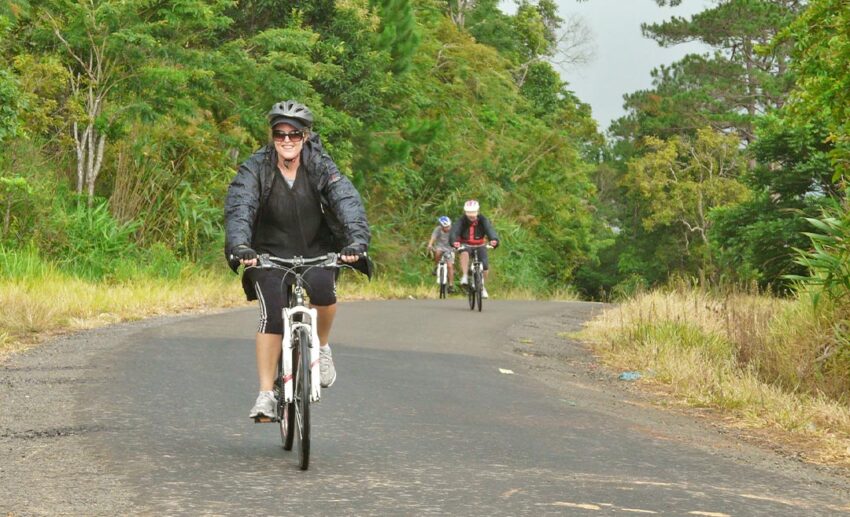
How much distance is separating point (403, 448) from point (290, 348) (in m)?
1.16

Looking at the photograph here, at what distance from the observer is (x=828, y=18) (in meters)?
11.9

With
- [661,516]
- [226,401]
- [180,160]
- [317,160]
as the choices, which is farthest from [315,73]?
[661,516]

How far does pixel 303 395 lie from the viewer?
6.43 m

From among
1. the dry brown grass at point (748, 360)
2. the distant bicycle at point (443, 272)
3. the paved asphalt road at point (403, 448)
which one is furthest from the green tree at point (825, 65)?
the distant bicycle at point (443, 272)

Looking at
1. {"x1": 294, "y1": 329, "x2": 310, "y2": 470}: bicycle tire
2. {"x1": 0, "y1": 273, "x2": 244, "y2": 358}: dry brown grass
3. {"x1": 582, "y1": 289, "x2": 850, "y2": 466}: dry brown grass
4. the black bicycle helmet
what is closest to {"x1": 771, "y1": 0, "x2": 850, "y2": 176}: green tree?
{"x1": 582, "y1": 289, "x2": 850, "y2": 466}: dry brown grass

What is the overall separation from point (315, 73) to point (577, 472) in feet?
62.1

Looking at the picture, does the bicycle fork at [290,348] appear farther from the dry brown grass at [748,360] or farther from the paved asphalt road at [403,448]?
the dry brown grass at [748,360]

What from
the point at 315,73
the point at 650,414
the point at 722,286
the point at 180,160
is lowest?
the point at 650,414

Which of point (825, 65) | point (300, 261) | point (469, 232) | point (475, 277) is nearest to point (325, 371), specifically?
point (300, 261)

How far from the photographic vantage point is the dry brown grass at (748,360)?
9.48 m

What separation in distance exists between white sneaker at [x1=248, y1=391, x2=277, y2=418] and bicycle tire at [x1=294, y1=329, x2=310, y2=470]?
28cm

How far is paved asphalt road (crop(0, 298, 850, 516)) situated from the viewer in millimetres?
5984

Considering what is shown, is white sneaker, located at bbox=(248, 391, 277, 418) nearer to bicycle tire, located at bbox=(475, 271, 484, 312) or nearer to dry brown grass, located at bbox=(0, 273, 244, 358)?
dry brown grass, located at bbox=(0, 273, 244, 358)

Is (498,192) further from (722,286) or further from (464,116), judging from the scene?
(722,286)
